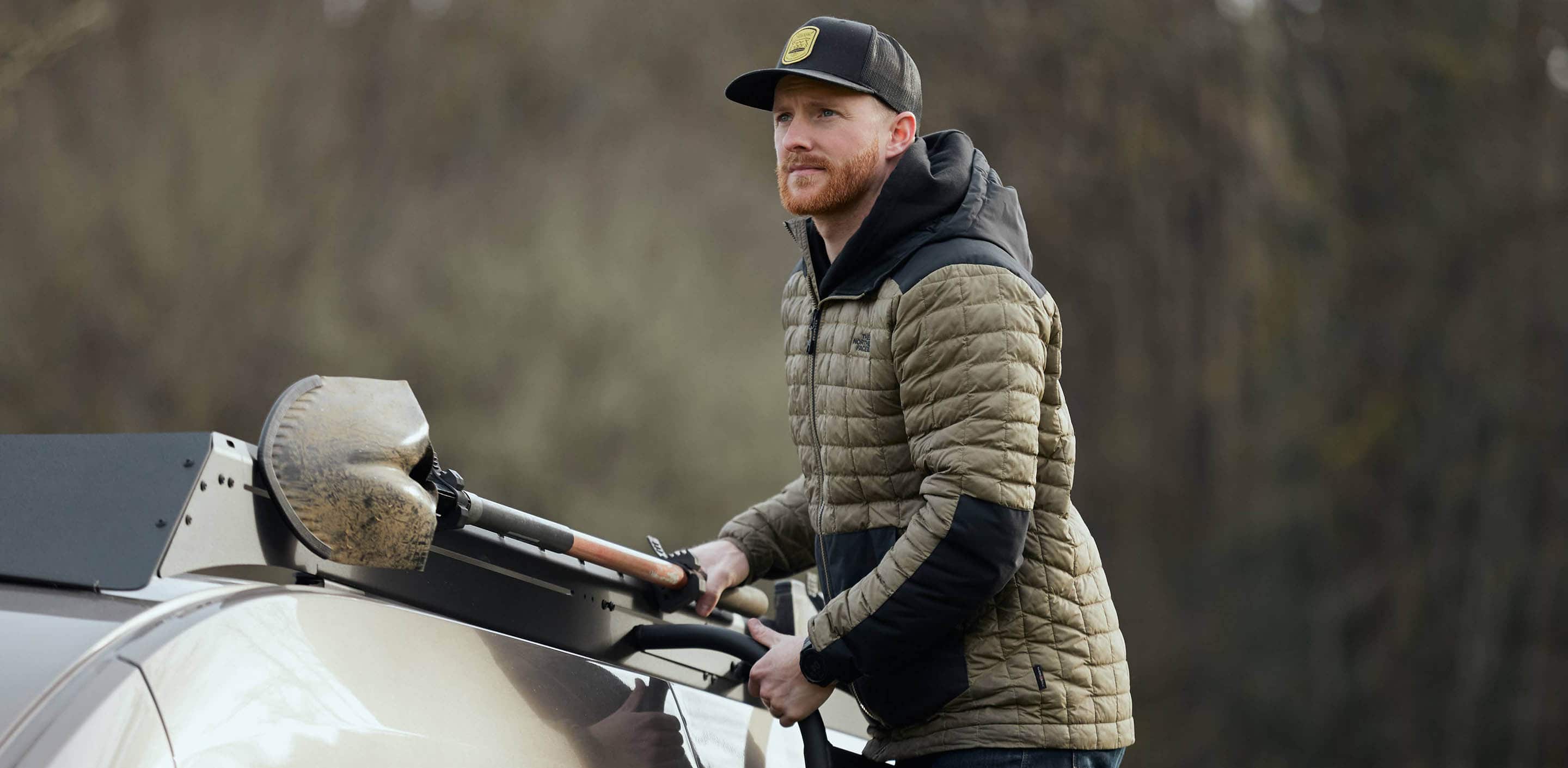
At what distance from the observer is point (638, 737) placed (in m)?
2.02

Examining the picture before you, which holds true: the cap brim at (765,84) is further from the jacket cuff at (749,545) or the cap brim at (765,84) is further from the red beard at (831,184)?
the jacket cuff at (749,545)

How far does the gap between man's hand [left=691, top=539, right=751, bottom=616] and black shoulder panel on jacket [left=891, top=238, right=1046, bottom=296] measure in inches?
29.0

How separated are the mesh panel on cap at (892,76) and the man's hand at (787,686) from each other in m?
0.87

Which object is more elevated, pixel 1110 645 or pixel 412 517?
pixel 412 517

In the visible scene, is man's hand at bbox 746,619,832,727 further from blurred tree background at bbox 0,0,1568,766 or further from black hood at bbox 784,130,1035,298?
blurred tree background at bbox 0,0,1568,766

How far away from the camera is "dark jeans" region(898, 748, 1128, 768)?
6.62ft

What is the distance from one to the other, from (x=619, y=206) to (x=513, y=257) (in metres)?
1.00

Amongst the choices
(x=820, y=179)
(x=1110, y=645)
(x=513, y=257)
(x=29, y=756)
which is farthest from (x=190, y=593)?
(x=513, y=257)

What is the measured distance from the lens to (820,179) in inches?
88.4

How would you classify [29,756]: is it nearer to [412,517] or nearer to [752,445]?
[412,517]

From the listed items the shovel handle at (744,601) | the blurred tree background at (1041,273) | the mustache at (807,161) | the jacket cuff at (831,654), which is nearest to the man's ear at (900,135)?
the mustache at (807,161)

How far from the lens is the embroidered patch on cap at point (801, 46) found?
2.22 meters

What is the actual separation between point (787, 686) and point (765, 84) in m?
0.96

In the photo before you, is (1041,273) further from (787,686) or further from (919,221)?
(787,686)
